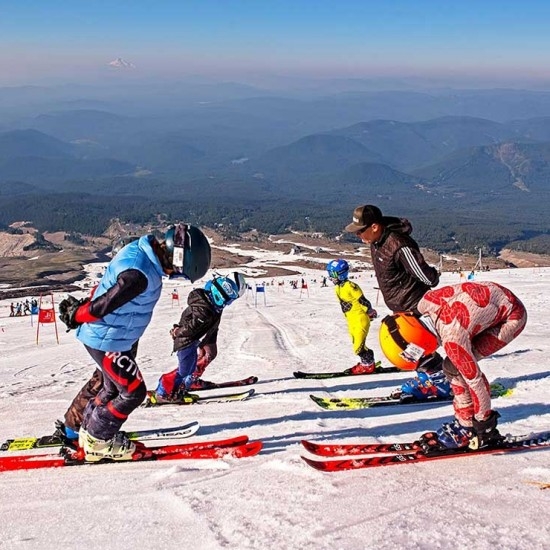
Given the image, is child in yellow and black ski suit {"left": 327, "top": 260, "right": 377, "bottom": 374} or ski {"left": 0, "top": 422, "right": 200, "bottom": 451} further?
child in yellow and black ski suit {"left": 327, "top": 260, "right": 377, "bottom": 374}

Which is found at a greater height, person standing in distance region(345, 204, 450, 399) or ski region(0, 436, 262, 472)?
person standing in distance region(345, 204, 450, 399)

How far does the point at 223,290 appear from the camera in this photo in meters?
8.28

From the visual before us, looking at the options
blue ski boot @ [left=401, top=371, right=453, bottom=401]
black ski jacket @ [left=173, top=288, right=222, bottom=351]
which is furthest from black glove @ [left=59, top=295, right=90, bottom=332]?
blue ski boot @ [left=401, top=371, right=453, bottom=401]

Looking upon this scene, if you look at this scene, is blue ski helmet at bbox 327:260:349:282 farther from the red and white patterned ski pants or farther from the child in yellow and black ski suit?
the red and white patterned ski pants

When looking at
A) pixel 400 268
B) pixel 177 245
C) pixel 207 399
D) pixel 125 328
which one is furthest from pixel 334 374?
pixel 177 245

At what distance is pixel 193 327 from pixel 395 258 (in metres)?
3.10

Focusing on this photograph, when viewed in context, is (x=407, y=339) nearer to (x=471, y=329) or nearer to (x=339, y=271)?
(x=471, y=329)

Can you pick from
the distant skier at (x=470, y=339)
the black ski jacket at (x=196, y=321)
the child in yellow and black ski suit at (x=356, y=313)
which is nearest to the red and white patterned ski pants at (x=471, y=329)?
the distant skier at (x=470, y=339)

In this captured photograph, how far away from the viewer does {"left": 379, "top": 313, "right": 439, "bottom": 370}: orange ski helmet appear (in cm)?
645

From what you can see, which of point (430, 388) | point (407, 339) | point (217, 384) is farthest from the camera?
point (217, 384)

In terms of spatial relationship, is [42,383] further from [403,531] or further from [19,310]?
[19,310]

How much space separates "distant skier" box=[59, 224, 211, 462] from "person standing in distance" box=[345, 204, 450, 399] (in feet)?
7.19

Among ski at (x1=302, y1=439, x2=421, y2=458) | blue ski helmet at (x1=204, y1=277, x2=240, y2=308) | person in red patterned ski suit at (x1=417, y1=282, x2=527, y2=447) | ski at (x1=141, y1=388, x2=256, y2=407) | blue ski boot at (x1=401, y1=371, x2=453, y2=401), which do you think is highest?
person in red patterned ski suit at (x1=417, y1=282, x2=527, y2=447)

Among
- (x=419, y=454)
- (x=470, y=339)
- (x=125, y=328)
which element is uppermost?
(x=470, y=339)
